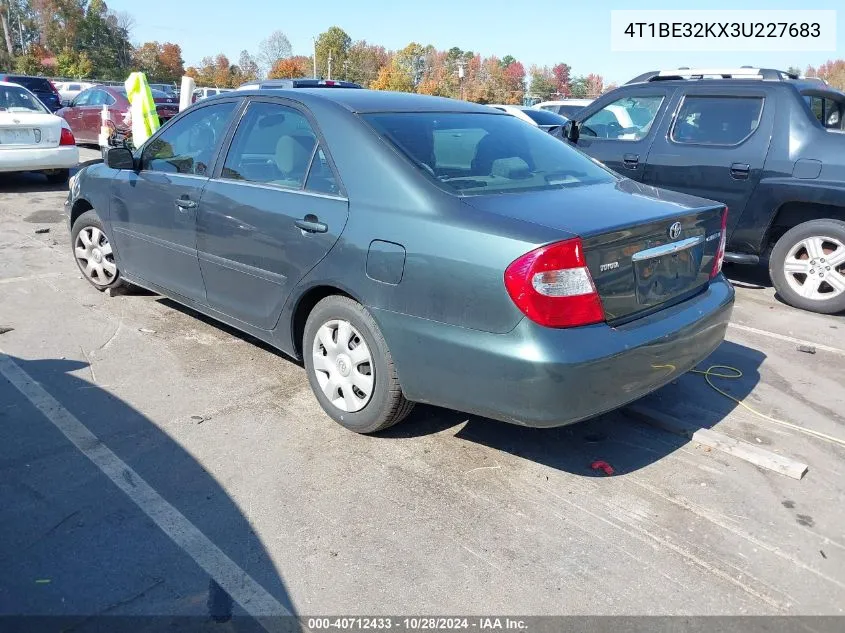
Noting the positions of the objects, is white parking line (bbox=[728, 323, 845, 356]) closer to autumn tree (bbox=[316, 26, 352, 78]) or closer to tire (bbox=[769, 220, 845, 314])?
tire (bbox=[769, 220, 845, 314])

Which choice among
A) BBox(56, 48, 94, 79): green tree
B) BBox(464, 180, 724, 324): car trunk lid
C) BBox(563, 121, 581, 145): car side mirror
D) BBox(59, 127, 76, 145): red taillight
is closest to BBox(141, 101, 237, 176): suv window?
BBox(464, 180, 724, 324): car trunk lid

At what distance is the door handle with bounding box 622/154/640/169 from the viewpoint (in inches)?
267

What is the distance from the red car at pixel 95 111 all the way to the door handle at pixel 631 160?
1199cm

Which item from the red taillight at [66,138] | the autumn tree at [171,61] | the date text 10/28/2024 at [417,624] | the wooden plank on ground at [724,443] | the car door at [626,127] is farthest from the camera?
the autumn tree at [171,61]

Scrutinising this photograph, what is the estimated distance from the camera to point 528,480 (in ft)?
10.5

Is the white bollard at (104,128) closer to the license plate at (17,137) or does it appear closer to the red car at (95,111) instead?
the red car at (95,111)

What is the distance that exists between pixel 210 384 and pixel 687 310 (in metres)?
2.73

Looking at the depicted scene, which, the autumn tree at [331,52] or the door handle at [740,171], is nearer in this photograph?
the door handle at [740,171]

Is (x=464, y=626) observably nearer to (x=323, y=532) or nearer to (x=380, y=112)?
(x=323, y=532)

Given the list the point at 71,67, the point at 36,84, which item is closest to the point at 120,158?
the point at 36,84

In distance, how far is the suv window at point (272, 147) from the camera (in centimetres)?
369

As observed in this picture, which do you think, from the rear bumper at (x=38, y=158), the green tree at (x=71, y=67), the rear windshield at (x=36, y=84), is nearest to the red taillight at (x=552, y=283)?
the rear bumper at (x=38, y=158)

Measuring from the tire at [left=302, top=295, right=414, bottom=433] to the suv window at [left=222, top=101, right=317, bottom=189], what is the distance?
77 cm

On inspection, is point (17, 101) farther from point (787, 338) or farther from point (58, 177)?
point (787, 338)
